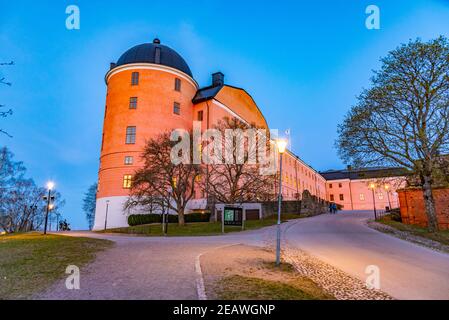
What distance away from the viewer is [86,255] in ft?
33.6

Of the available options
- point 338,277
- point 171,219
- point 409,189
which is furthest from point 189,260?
point 409,189

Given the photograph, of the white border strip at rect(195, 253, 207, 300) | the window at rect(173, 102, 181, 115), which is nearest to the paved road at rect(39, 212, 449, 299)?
the white border strip at rect(195, 253, 207, 300)

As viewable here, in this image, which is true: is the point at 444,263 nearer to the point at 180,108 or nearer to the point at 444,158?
the point at 444,158

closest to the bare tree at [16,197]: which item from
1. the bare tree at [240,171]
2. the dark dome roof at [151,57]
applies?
the dark dome roof at [151,57]

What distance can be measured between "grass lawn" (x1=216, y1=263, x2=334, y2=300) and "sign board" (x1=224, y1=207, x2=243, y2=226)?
12.7 m

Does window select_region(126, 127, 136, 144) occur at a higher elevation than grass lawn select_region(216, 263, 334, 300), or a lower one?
higher

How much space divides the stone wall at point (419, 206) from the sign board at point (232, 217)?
1570 centimetres

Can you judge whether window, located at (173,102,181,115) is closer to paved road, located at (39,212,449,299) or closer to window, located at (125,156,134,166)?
window, located at (125,156,134,166)

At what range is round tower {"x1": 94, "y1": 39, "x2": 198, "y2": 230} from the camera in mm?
32031

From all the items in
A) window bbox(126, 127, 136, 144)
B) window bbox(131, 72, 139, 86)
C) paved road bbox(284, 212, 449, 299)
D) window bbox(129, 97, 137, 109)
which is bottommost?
paved road bbox(284, 212, 449, 299)

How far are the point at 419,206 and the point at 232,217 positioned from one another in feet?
54.4

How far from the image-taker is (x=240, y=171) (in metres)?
25.2

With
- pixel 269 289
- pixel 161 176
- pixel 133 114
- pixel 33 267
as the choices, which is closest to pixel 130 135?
pixel 133 114

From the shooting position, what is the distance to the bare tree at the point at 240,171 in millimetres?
25156
